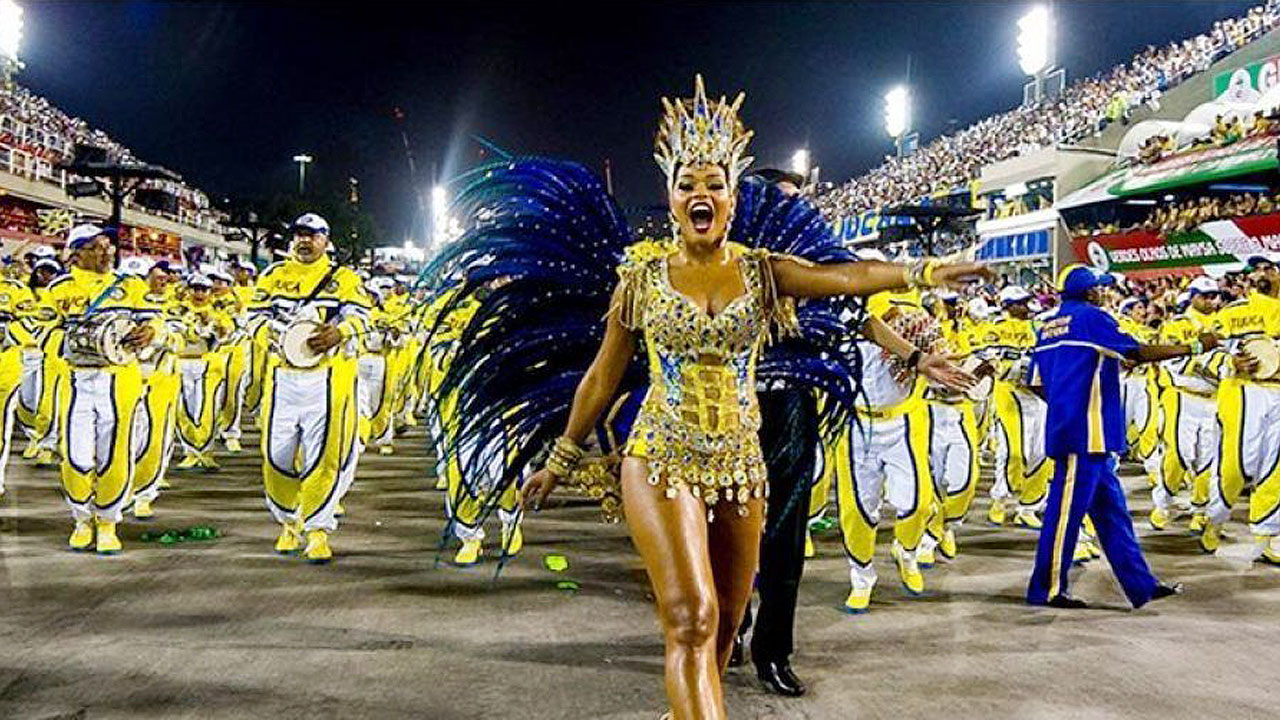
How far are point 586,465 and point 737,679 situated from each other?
1.63m

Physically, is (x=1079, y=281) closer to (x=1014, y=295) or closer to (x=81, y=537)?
(x=1014, y=295)

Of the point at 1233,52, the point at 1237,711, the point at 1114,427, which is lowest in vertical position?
the point at 1237,711

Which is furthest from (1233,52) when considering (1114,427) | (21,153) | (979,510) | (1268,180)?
(21,153)

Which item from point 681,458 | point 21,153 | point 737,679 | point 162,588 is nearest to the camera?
point 681,458

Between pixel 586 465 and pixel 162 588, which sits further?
pixel 162 588

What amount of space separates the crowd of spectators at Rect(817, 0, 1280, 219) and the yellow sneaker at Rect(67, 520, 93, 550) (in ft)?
105

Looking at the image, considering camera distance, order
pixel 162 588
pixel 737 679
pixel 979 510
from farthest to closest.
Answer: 1. pixel 979 510
2. pixel 162 588
3. pixel 737 679

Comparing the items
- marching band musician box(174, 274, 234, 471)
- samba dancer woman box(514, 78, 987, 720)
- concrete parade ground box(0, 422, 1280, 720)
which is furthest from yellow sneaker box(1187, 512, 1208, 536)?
marching band musician box(174, 274, 234, 471)

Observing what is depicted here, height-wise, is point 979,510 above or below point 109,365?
below

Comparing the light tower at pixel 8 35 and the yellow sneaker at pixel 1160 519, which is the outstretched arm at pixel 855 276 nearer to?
the yellow sneaker at pixel 1160 519

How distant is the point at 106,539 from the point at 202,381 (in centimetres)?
369

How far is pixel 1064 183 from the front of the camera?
32.0m

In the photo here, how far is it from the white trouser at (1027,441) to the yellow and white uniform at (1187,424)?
1.03m

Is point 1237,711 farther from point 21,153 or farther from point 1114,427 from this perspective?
point 21,153
